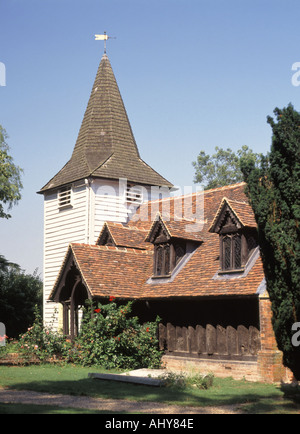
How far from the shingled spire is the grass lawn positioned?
14.0 metres

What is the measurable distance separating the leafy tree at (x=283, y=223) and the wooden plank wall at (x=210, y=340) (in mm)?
4648

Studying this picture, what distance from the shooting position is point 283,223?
41.9 feet

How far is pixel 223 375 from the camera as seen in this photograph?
18375 mm

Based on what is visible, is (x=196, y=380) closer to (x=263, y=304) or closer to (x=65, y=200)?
(x=263, y=304)

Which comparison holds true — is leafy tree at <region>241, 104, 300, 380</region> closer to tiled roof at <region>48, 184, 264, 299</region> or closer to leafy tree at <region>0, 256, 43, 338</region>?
tiled roof at <region>48, 184, 264, 299</region>

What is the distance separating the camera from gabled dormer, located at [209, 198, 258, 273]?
61.6ft

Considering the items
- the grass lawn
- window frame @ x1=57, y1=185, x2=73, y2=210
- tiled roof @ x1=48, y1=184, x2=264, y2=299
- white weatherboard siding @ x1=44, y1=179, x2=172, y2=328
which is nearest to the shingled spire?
window frame @ x1=57, y1=185, x2=73, y2=210

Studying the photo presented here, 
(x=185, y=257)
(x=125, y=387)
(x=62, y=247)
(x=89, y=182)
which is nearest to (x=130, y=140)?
(x=89, y=182)

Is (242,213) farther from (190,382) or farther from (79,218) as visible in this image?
(79,218)

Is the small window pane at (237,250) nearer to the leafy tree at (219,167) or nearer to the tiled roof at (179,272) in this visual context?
the tiled roof at (179,272)

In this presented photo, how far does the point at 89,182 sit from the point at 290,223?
17.8 m

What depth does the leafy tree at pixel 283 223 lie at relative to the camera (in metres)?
12.7

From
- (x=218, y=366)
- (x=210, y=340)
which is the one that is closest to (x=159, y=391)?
(x=218, y=366)

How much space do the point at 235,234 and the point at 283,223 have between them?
21.3 ft
